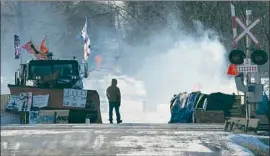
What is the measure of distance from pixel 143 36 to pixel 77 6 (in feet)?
38.9

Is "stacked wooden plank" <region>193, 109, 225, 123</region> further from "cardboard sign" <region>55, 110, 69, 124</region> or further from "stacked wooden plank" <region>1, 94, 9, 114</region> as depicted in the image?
"stacked wooden plank" <region>1, 94, 9, 114</region>

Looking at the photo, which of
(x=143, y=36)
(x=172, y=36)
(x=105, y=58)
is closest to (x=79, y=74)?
(x=172, y=36)

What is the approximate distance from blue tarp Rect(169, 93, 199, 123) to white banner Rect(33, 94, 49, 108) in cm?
427

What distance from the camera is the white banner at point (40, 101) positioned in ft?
70.8

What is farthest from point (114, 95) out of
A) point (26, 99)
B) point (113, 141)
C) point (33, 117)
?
point (113, 141)

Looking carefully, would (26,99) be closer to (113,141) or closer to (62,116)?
(62,116)

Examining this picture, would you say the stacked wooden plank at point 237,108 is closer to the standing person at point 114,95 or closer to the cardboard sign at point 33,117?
the standing person at point 114,95

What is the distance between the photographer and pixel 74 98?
21453mm

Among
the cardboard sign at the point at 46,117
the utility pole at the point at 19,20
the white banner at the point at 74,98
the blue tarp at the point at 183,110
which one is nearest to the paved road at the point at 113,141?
the cardboard sign at the point at 46,117

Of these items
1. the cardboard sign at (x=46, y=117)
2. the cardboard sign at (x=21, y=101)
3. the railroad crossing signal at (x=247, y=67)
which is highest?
the railroad crossing signal at (x=247, y=67)

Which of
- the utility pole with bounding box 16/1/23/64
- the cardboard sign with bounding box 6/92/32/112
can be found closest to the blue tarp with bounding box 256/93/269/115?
the cardboard sign with bounding box 6/92/32/112

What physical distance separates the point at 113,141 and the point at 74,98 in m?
7.85

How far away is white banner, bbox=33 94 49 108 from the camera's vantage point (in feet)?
70.8

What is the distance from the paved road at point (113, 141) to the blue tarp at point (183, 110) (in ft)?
13.6
